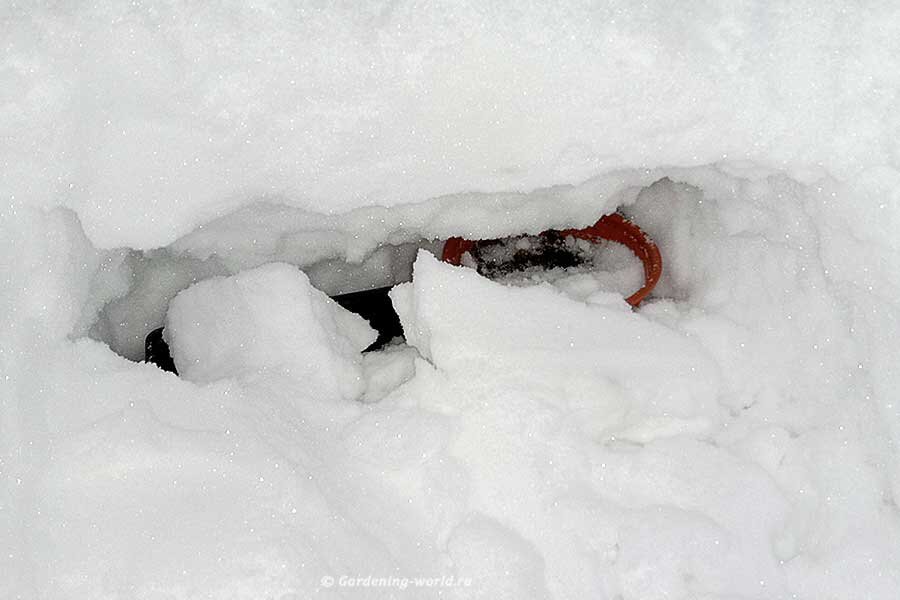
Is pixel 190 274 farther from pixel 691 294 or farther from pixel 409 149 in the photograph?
pixel 691 294

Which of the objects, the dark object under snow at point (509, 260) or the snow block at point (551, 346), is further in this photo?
the dark object under snow at point (509, 260)

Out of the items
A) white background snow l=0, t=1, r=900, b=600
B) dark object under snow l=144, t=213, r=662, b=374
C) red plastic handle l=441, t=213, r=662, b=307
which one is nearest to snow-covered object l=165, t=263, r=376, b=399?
white background snow l=0, t=1, r=900, b=600

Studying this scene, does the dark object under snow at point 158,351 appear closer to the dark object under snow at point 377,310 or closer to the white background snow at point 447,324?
the white background snow at point 447,324

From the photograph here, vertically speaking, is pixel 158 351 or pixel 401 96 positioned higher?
pixel 401 96

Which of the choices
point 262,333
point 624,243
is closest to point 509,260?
point 624,243

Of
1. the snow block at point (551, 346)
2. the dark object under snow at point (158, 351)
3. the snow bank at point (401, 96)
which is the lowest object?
the dark object under snow at point (158, 351)

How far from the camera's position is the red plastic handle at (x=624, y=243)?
4.60 feet

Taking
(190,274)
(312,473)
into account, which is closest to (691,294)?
(312,473)

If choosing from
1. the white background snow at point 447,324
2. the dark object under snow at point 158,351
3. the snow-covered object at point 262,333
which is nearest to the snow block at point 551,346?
the white background snow at point 447,324

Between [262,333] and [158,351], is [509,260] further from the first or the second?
[158,351]

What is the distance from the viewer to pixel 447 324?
117 cm

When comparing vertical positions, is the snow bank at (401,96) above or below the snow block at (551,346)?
above

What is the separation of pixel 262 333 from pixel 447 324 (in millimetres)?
261

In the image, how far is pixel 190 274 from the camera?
135 cm
